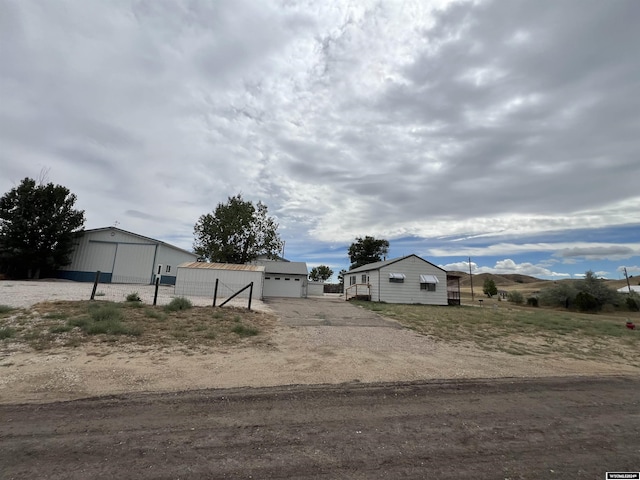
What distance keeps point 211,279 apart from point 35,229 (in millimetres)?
15975

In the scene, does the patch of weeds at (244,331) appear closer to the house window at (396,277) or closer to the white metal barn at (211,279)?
the white metal barn at (211,279)

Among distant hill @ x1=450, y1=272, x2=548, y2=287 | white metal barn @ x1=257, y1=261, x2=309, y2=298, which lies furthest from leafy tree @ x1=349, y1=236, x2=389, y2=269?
distant hill @ x1=450, y1=272, x2=548, y2=287

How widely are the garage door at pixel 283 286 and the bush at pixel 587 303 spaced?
2798 centimetres

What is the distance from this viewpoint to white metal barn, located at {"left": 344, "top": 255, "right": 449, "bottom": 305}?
2619 cm

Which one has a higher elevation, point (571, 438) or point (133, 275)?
point (133, 275)

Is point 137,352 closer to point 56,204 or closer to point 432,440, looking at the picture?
point 432,440

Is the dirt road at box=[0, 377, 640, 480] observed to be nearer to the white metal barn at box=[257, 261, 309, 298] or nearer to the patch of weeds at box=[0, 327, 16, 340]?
the patch of weeds at box=[0, 327, 16, 340]

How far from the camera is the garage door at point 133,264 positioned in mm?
26453

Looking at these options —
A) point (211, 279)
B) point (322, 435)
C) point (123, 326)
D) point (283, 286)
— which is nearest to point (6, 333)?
point (123, 326)

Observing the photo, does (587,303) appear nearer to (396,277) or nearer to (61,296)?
(396,277)

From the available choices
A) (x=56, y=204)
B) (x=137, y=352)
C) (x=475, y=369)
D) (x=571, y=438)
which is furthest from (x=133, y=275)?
(x=571, y=438)

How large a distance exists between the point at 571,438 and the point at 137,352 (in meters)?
7.45

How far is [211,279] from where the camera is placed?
21.2m

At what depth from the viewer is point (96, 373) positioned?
5094 millimetres
